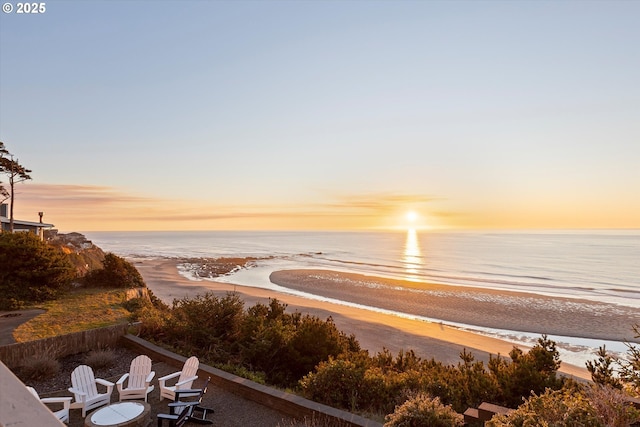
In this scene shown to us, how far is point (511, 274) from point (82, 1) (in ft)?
136

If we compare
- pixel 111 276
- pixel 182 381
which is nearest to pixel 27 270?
pixel 111 276

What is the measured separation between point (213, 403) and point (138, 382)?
1504mm

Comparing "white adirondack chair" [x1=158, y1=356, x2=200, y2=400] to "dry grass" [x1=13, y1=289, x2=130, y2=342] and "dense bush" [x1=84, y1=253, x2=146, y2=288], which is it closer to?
"dry grass" [x1=13, y1=289, x2=130, y2=342]

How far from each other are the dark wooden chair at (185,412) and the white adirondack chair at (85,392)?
1.39 metres

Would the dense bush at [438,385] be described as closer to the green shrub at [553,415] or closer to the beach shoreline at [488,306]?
the green shrub at [553,415]

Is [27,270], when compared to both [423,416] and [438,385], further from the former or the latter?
[423,416]

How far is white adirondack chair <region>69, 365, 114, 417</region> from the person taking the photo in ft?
21.1

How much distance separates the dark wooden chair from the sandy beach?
30.4ft

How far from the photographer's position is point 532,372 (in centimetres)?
672

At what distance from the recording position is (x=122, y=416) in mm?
5539

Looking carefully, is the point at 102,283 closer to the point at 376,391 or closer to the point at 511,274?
the point at 376,391

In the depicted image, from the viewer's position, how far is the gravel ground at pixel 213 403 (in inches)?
246

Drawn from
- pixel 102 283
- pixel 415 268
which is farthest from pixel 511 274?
pixel 102 283

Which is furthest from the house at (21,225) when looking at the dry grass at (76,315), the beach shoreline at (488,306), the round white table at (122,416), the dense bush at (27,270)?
the round white table at (122,416)
